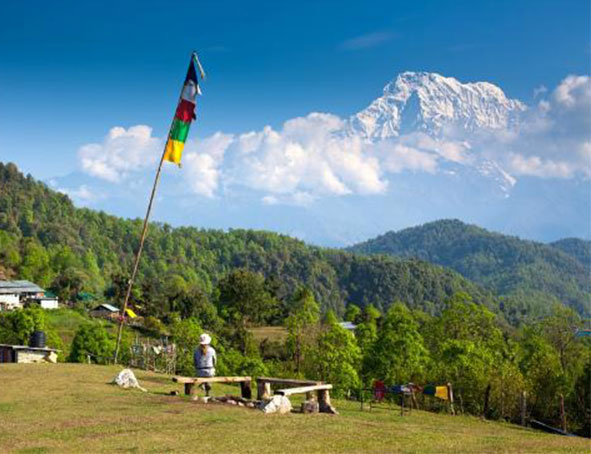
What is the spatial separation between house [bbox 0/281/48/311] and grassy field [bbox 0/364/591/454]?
105124 millimetres

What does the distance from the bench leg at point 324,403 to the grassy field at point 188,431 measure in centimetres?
178

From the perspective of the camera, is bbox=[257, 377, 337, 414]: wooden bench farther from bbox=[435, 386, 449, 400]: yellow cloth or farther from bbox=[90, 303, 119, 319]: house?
bbox=[90, 303, 119, 319]: house

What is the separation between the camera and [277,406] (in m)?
22.0

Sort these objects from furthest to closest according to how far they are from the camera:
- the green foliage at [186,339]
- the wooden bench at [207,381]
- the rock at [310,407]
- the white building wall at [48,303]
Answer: the white building wall at [48,303] → the green foliage at [186,339] → the wooden bench at [207,381] → the rock at [310,407]

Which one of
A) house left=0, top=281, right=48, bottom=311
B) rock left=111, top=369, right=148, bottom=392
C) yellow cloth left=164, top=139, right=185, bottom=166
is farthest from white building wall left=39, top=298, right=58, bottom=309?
rock left=111, top=369, right=148, bottom=392

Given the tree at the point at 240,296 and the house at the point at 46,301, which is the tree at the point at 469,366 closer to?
the tree at the point at 240,296

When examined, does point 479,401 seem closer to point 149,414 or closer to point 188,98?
point 188,98

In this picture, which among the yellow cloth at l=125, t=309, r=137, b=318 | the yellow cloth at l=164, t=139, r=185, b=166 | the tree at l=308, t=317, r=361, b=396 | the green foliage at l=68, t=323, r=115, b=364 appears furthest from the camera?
the yellow cloth at l=125, t=309, r=137, b=318

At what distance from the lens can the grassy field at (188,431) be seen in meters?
16.1

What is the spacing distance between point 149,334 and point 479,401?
75.2 m

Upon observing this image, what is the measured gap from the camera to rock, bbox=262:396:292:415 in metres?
21.8

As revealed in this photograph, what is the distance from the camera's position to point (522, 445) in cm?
1866

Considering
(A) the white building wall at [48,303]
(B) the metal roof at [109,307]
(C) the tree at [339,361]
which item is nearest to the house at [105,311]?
(B) the metal roof at [109,307]

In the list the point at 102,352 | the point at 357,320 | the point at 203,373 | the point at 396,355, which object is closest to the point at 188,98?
Answer: the point at 203,373
